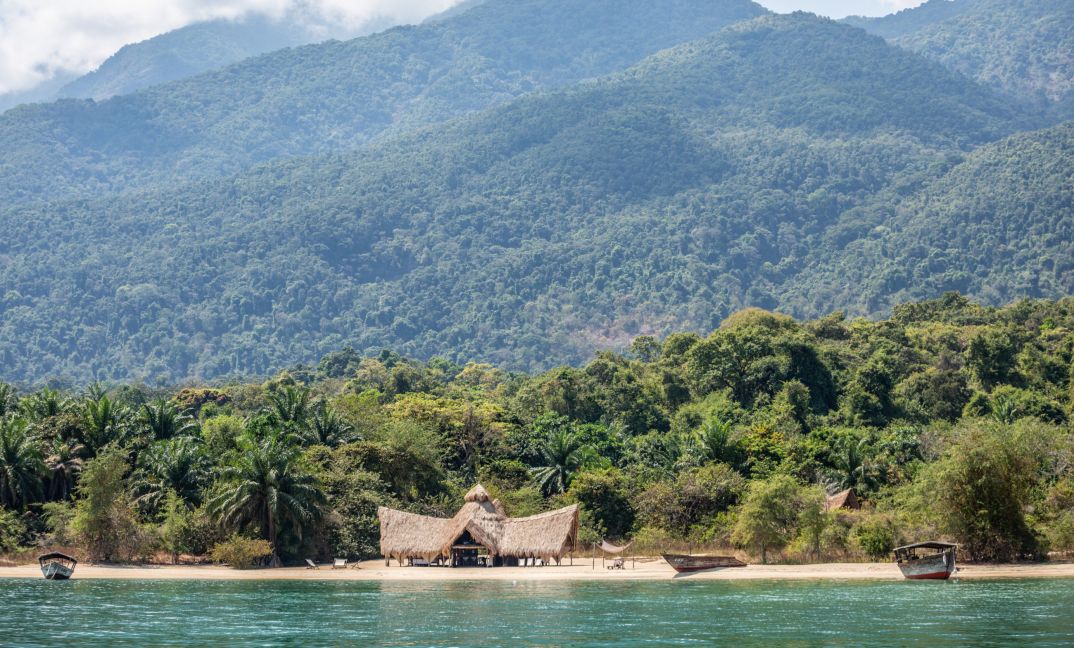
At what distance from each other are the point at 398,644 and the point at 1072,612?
2003cm

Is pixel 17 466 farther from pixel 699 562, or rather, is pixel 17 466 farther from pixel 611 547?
pixel 699 562

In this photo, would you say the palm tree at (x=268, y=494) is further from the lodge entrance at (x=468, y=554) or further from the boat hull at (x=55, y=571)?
the lodge entrance at (x=468, y=554)

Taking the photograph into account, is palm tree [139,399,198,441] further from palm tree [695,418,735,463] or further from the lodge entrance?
palm tree [695,418,735,463]

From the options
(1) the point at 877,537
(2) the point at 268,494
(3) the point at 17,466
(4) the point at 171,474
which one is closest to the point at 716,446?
(1) the point at 877,537

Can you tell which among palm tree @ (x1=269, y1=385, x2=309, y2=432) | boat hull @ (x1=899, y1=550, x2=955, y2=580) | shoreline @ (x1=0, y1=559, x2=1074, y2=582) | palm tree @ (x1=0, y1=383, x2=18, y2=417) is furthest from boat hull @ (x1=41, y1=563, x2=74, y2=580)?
boat hull @ (x1=899, y1=550, x2=955, y2=580)

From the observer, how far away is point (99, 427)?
72.0 metres

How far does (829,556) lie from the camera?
207 feet

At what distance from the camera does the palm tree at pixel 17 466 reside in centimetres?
6700

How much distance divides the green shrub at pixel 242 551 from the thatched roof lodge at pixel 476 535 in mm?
6211

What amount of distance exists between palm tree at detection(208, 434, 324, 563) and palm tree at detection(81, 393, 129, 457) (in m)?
8.46

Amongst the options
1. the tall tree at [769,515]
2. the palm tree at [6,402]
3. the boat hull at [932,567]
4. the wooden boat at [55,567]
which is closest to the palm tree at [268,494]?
the wooden boat at [55,567]

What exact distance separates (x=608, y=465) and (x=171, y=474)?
23482 millimetres

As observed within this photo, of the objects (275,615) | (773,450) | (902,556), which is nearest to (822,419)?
(773,450)

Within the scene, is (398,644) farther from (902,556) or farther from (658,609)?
(902,556)
